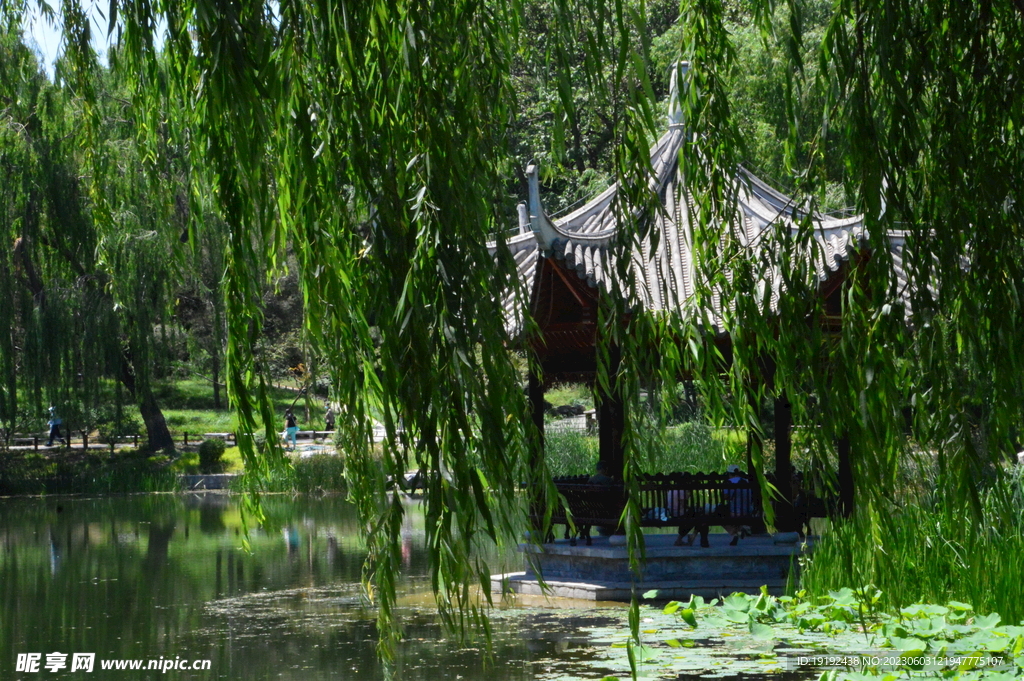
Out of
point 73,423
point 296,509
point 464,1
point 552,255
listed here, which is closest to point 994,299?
point 464,1

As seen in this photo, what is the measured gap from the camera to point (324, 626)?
28.9 feet

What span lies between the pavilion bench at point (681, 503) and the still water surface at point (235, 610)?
115 cm

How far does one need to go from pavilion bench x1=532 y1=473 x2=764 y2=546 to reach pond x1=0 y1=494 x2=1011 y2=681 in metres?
0.95

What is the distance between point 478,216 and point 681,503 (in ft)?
24.5

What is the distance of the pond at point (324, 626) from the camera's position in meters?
6.16

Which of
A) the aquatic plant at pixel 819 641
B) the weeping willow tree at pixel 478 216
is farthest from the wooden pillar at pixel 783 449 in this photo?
the weeping willow tree at pixel 478 216

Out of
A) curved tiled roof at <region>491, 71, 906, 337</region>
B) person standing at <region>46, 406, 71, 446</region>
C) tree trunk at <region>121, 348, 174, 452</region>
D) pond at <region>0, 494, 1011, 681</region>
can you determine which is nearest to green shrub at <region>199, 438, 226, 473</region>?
tree trunk at <region>121, 348, 174, 452</region>

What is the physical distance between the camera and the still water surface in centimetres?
734

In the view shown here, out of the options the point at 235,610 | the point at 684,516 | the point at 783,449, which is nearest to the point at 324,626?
the point at 235,610

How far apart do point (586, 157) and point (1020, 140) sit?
21.9 metres

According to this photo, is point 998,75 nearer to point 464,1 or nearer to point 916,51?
point 916,51

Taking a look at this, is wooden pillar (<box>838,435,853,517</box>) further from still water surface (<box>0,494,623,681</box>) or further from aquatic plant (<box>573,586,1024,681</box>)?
still water surface (<box>0,494,623,681</box>)

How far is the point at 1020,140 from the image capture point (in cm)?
344

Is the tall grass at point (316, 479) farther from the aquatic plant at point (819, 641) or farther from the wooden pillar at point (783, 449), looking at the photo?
the aquatic plant at point (819, 641)
